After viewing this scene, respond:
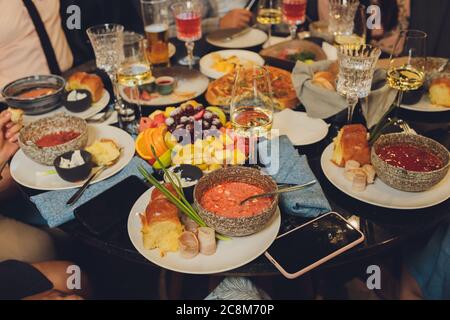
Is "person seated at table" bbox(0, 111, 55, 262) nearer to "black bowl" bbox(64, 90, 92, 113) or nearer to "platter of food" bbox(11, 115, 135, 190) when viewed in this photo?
"platter of food" bbox(11, 115, 135, 190)

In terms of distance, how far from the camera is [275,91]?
201 centimetres

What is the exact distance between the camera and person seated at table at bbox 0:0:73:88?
7.98 ft

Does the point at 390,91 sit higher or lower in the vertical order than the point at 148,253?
higher

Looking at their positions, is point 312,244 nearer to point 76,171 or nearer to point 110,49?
point 76,171

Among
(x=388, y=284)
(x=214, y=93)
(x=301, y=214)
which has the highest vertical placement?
(x=214, y=93)

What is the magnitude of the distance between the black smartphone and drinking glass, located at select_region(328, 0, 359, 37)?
60.5 inches

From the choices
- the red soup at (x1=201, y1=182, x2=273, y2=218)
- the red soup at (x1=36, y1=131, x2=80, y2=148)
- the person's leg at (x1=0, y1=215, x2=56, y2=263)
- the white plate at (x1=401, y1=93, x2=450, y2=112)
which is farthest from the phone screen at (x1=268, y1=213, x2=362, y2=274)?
the person's leg at (x1=0, y1=215, x2=56, y2=263)

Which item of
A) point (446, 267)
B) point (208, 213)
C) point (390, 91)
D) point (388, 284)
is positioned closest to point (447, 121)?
Answer: point (390, 91)

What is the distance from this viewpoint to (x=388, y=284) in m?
2.05

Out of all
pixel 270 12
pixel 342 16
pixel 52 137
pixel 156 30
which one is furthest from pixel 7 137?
pixel 342 16

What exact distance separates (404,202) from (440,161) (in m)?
0.21

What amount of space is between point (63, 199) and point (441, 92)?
1.64 m

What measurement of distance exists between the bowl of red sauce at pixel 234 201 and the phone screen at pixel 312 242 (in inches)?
3.5
